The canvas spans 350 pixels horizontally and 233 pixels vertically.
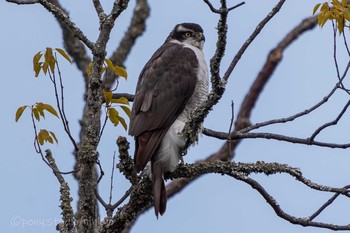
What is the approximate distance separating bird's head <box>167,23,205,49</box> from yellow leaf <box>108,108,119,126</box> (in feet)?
7.35

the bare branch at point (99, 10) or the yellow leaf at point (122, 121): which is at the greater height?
the bare branch at point (99, 10)

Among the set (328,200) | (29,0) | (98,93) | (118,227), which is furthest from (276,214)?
(29,0)

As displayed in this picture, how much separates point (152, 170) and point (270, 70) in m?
1.92

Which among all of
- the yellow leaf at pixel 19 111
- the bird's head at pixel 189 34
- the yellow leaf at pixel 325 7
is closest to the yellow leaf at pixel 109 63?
the yellow leaf at pixel 19 111

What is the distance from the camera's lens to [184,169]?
583cm

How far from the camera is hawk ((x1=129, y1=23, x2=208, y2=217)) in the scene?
5.95 m

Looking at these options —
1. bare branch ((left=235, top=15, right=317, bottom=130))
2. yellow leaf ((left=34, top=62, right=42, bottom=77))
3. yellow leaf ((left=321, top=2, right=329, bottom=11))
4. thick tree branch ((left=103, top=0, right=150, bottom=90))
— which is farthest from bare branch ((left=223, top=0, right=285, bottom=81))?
thick tree branch ((left=103, top=0, right=150, bottom=90))

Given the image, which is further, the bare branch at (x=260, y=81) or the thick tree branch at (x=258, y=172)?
the bare branch at (x=260, y=81)

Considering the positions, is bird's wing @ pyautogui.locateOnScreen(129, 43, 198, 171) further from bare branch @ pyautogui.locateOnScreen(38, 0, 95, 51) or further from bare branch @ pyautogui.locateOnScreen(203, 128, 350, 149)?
bare branch @ pyautogui.locateOnScreen(38, 0, 95, 51)

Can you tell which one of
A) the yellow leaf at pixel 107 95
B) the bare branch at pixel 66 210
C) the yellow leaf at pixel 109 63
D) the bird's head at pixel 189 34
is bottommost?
the bare branch at pixel 66 210

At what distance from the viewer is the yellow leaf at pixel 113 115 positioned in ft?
18.3

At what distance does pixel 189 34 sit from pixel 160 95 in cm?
134

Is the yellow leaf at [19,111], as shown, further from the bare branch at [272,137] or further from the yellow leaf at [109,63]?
the bare branch at [272,137]

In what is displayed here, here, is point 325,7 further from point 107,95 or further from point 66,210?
point 66,210
